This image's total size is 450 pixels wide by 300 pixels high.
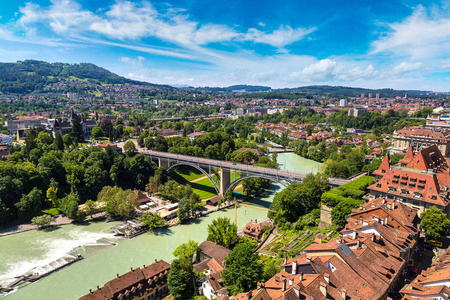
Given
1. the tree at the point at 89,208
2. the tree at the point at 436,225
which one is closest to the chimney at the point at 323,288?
the tree at the point at 436,225

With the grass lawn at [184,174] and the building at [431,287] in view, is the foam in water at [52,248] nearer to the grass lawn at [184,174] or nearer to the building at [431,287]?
the grass lawn at [184,174]

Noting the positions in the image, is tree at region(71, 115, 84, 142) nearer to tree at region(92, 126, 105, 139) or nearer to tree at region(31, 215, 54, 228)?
tree at region(92, 126, 105, 139)

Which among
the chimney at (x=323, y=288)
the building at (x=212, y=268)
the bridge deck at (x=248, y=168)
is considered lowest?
the building at (x=212, y=268)

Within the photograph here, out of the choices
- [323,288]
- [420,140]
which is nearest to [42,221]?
[323,288]

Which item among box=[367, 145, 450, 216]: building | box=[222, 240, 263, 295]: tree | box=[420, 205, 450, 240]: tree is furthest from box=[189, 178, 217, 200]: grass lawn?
box=[420, 205, 450, 240]: tree

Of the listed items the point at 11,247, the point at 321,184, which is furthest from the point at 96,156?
the point at 321,184
